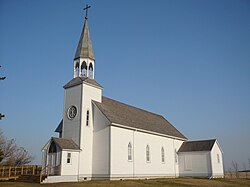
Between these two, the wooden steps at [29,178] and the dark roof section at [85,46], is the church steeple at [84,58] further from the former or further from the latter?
the wooden steps at [29,178]

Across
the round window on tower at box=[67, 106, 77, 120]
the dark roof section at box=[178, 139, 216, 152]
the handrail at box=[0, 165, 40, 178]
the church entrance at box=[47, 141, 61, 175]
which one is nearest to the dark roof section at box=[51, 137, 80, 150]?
the church entrance at box=[47, 141, 61, 175]

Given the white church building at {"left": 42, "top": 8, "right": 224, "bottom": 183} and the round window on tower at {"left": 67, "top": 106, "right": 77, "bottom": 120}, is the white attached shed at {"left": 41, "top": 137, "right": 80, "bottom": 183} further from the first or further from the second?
the round window on tower at {"left": 67, "top": 106, "right": 77, "bottom": 120}

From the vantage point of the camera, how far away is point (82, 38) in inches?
1464

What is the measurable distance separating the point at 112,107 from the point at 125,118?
250 cm

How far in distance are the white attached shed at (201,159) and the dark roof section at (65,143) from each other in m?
22.4

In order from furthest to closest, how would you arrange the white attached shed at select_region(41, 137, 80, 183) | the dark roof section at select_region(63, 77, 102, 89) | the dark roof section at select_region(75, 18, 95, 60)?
the dark roof section at select_region(75, 18, 95, 60)
the dark roof section at select_region(63, 77, 102, 89)
the white attached shed at select_region(41, 137, 80, 183)

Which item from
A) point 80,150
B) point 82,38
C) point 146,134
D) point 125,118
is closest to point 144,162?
point 146,134

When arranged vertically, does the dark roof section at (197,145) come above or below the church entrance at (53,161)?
above

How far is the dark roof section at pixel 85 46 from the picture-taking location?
35450mm

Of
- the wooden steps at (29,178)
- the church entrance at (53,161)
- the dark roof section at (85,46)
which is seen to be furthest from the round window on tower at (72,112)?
the wooden steps at (29,178)

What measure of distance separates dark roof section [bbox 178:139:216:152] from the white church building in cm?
730

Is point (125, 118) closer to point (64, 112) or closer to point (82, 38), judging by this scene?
point (64, 112)

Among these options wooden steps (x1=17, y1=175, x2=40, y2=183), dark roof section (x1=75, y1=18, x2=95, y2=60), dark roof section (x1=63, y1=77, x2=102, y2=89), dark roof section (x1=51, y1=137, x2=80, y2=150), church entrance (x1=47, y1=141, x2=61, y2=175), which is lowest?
wooden steps (x1=17, y1=175, x2=40, y2=183)

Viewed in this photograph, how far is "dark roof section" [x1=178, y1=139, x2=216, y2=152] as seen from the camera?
147 feet
